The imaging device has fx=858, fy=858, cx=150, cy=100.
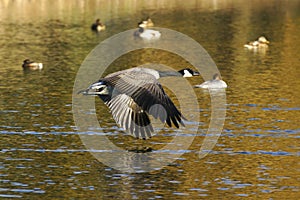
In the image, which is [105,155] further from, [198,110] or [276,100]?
[276,100]

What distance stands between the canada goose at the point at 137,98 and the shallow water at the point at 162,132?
103 cm

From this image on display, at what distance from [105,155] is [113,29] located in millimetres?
31542

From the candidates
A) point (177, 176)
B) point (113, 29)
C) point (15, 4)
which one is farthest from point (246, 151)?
point (15, 4)

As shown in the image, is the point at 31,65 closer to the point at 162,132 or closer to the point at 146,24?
the point at 162,132

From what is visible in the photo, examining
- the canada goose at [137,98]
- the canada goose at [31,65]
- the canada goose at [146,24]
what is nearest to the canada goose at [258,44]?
the canada goose at [146,24]

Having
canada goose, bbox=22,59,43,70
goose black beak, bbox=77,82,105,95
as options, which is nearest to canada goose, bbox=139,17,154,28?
canada goose, bbox=22,59,43,70

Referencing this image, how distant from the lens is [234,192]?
1562 cm

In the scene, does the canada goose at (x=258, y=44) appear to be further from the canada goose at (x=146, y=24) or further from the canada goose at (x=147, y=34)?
the canada goose at (x=146, y=24)

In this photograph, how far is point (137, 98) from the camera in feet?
51.2

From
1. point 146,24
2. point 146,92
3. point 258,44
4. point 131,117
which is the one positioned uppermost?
point 146,92

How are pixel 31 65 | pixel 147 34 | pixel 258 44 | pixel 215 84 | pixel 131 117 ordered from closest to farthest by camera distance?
pixel 131 117 < pixel 215 84 < pixel 31 65 < pixel 258 44 < pixel 147 34

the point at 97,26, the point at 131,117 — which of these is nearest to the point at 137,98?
the point at 131,117

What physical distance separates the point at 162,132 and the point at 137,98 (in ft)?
18.8

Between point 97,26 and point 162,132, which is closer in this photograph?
point 162,132
